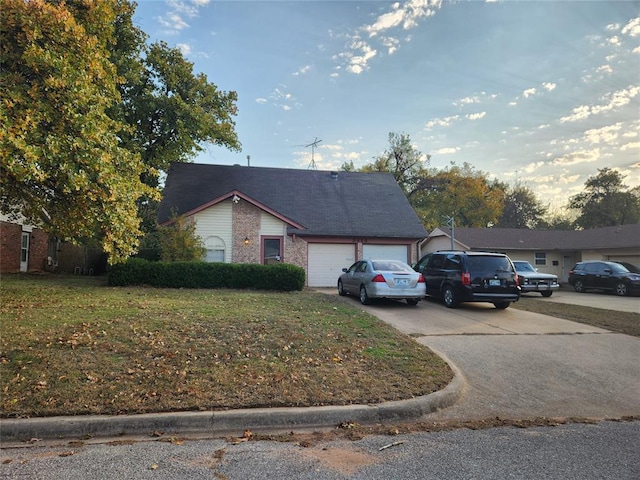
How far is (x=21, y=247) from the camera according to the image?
62.7 feet

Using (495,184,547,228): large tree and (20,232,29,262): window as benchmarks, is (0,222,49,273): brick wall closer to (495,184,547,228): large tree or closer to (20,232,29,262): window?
(20,232,29,262): window

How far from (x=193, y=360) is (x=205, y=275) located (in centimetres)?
933

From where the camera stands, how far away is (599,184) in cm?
4638

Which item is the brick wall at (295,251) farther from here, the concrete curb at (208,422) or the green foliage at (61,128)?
the concrete curb at (208,422)

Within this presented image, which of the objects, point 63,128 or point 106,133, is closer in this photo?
point 63,128

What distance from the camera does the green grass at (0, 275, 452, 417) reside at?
445 centimetres

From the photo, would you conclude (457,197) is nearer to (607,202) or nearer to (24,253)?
(607,202)

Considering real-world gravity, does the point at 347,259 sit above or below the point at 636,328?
above

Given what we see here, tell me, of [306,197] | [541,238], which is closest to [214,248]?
[306,197]

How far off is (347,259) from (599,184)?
4060 cm

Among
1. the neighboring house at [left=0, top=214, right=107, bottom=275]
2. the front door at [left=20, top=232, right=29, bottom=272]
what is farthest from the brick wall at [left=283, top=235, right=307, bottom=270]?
the front door at [left=20, top=232, right=29, bottom=272]

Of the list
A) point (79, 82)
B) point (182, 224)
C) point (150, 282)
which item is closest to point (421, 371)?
point (79, 82)

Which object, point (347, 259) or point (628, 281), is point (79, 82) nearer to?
point (347, 259)

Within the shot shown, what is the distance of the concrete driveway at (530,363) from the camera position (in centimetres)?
488
